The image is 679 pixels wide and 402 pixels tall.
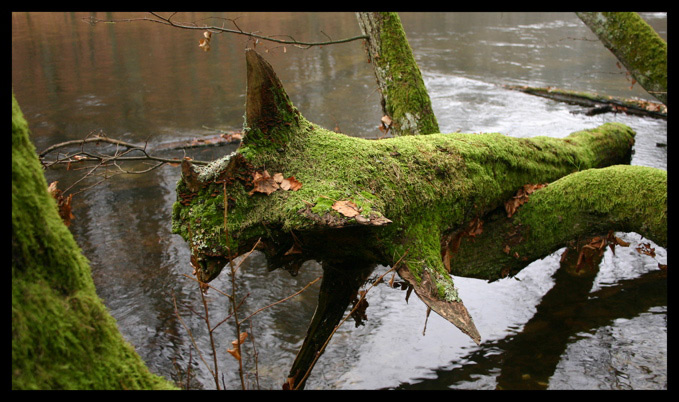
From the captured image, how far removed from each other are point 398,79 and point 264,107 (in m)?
3.18

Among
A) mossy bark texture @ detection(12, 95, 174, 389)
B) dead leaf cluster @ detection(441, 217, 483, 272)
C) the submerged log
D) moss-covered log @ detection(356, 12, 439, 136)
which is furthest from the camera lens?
the submerged log

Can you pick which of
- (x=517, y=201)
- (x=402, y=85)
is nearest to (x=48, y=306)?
(x=517, y=201)

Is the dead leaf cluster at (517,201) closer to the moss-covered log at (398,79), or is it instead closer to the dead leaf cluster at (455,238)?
the dead leaf cluster at (455,238)

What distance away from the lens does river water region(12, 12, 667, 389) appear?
5.00 metres

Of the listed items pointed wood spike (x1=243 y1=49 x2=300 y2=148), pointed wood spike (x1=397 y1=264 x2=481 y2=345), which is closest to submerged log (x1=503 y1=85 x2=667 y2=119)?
pointed wood spike (x1=397 y1=264 x2=481 y2=345)

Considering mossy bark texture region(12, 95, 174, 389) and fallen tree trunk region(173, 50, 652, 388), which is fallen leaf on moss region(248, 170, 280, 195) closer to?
fallen tree trunk region(173, 50, 652, 388)

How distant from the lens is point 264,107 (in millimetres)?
3242

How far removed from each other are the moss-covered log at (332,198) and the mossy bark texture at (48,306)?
1.24 m

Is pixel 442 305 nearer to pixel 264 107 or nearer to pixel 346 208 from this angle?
pixel 346 208

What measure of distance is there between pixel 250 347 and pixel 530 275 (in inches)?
149

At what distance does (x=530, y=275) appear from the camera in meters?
6.59

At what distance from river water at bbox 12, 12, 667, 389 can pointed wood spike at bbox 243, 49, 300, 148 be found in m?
1.44

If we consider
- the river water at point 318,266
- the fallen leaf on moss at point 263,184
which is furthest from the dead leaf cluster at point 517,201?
the fallen leaf on moss at point 263,184

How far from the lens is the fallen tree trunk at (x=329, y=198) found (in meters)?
3.02
